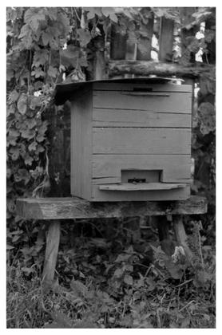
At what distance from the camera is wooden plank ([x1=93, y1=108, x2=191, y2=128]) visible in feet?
11.9

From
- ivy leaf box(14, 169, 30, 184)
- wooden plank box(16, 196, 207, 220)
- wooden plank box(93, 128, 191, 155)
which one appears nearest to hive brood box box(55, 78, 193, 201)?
wooden plank box(93, 128, 191, 155)

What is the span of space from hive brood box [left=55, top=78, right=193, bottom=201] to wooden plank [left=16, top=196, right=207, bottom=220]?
12cm

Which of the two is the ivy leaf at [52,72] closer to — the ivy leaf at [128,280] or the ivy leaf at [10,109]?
the ivy leaf at [10,109]

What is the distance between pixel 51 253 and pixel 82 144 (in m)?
0.88

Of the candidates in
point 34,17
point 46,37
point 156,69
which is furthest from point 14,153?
point 156,69

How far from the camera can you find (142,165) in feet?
12.2

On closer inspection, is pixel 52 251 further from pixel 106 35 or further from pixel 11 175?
pixel 106 35

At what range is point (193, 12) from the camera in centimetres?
508

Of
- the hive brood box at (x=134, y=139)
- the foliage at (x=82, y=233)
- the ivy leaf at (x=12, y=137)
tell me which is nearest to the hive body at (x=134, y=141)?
the hive brood box at (x=134, y=139)

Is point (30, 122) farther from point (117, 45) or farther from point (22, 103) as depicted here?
point (117, 45)

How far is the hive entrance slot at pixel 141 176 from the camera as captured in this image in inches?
148

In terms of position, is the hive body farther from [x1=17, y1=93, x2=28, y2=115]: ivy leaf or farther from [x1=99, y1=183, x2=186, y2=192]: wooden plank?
[x1=17, y1=93, x2=28, y2=115]: ivy leaf

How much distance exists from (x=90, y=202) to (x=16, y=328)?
42.3 inches

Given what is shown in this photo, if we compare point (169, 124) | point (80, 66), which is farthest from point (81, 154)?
point (80, 66)
